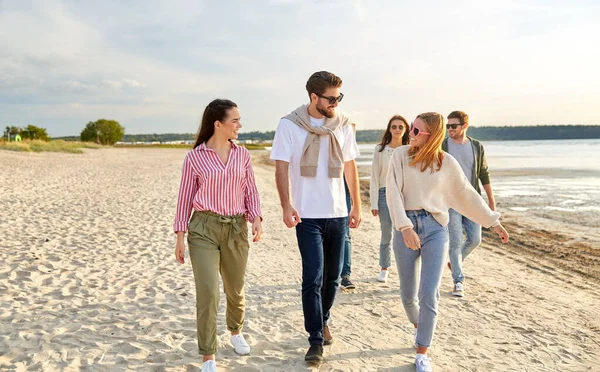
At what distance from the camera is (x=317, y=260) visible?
12.8ft

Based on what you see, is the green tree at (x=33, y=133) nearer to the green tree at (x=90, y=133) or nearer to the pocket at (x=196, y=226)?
the green tree at (x=90, y=133)

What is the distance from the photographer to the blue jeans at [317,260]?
390cm

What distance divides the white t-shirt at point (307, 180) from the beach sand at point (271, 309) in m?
1.26

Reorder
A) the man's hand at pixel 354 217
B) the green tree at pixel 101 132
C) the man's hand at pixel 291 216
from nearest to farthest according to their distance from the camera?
the man's hand at pixel 291 216
the man's hand at pixel 354 217
the green tree at pixel 101 132

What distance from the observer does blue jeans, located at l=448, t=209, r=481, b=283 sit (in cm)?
576

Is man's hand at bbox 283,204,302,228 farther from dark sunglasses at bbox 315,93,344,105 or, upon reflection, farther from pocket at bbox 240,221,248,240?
dark sunglasses at bbox 315,93,344,105

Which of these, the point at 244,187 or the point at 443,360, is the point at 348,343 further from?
the point at 244,187

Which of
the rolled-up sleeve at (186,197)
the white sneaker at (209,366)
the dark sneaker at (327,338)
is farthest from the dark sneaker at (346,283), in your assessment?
the rolled-up sleeve at (186,197)

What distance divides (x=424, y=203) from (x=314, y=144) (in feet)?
3.01

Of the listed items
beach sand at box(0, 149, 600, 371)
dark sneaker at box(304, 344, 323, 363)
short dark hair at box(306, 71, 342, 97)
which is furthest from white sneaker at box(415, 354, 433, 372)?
short dark hair at box(306, 71, 342, 97)

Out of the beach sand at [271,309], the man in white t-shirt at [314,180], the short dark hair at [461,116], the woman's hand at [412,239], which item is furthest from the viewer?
the short dark hair at [461,116]

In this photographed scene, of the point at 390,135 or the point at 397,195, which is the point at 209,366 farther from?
the point at 390,135

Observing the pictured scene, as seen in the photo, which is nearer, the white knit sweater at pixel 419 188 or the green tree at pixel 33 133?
the white knit sweater at pixel 419 188

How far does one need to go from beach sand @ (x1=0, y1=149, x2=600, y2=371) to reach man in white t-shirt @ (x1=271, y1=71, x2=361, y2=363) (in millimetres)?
701
